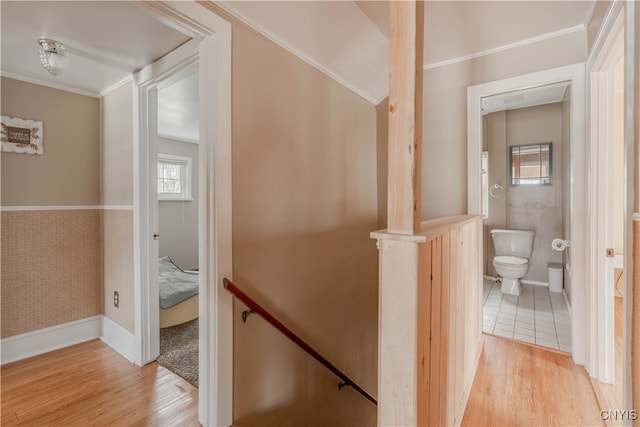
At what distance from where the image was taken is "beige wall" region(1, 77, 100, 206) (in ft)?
7.04

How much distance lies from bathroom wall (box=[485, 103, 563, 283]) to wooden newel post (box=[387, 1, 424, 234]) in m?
4.04

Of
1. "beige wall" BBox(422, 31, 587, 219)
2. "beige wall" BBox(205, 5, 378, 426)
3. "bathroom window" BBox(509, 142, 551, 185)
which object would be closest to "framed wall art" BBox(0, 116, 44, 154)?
"beige wall" BBox(205, 5, 378, 426)

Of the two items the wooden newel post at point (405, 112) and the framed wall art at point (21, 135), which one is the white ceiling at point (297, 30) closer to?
the framed wall art at point (21, 135)

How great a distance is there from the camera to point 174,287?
2.89 m

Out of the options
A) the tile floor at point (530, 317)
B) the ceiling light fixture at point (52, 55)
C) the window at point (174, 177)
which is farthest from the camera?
the window at point (174, 177)

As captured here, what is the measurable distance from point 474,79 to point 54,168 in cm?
354

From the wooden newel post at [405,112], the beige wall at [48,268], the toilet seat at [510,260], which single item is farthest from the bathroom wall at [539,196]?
the beige wall at [48,268]

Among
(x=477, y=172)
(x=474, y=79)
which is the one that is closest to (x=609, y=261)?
(x=477, y=172)

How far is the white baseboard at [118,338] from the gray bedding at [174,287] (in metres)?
0.36

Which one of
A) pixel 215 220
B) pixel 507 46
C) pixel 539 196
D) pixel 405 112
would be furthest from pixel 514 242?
pixel 215 220

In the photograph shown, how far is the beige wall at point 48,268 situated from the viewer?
212 centimetres

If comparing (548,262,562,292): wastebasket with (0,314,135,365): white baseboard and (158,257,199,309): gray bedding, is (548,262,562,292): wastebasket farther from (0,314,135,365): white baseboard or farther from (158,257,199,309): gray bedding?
(0,314,135,365): white baseboard

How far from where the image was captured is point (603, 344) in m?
1.77

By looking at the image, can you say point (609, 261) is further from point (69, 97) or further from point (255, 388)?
point (69, 97)
